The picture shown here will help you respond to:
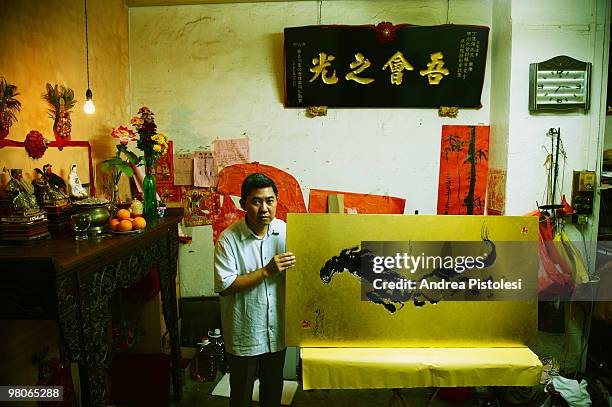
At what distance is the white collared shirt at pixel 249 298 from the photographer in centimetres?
187

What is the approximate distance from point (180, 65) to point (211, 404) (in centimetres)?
273

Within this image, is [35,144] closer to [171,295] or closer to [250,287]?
[171,295]

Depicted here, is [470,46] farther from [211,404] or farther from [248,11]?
[211,404]

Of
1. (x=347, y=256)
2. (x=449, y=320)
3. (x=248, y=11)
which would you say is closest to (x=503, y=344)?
(x=449, y=320)

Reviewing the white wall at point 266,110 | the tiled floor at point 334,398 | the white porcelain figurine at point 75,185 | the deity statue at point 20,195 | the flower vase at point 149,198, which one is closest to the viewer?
the deity statue at point 20,195

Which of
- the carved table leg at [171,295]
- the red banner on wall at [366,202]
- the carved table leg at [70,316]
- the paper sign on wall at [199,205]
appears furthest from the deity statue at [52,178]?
the red banner on wall at [366,202]

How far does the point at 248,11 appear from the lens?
10.5 ft

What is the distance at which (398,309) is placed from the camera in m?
1.54

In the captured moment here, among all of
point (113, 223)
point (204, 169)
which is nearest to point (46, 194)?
point (113, 223)

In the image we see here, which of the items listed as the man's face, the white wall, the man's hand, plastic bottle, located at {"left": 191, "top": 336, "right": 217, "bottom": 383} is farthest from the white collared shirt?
the white wall

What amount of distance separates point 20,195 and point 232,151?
1.78 metres

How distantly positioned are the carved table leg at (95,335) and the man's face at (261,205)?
713 millimetres

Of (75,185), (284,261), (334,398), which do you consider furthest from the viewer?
(334,398)

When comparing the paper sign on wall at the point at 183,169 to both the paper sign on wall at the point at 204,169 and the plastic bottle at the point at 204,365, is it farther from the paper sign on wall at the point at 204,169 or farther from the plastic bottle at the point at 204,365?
the plastic bottle at the point at 204,365
